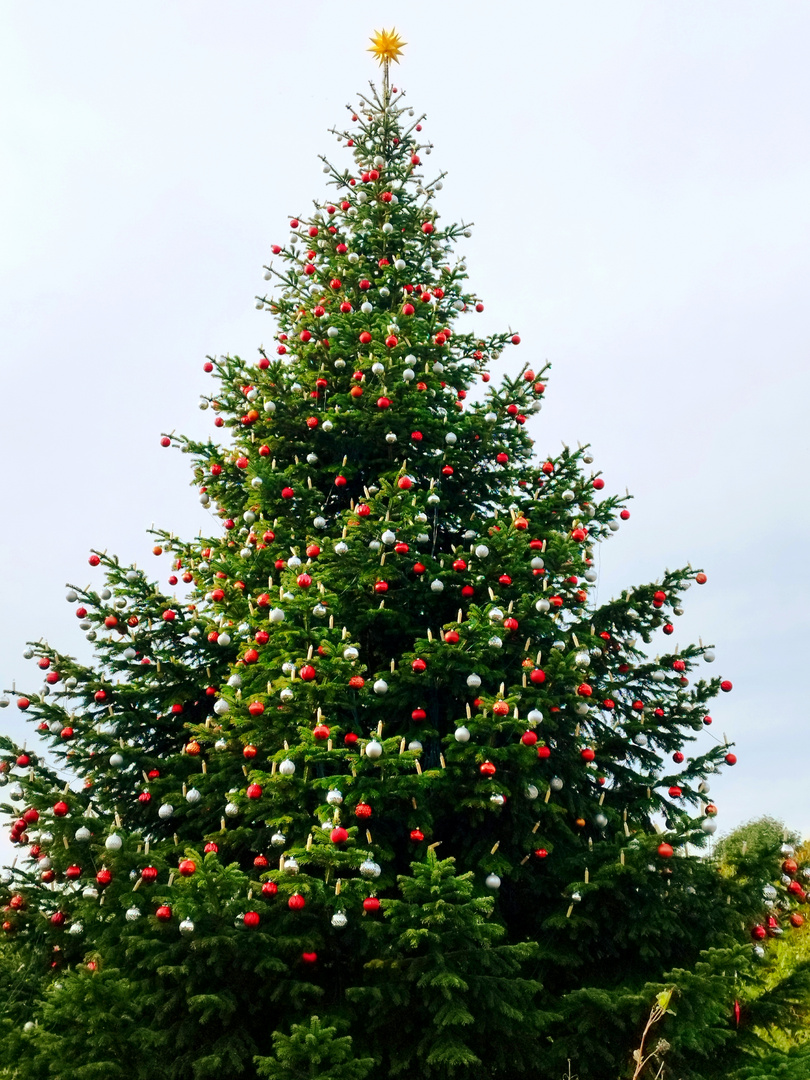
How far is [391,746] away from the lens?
7.24 meters

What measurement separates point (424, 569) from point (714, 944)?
4323 mm

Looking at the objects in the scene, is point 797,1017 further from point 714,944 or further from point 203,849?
point 203,849

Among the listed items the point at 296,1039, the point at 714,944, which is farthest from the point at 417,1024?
the point at 714,944

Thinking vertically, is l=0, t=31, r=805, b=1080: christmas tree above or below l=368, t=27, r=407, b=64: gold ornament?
below

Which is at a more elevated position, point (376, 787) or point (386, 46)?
point (386, 46)

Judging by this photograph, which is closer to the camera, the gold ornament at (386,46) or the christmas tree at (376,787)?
the christmas tree at (376,787)

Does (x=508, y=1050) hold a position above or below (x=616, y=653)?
below

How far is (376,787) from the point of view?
710 cm

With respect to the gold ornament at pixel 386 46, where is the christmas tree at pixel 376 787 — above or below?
below

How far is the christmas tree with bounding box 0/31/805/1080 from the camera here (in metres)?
6.43

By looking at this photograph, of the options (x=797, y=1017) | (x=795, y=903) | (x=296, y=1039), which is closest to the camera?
(x=296, y=1039)

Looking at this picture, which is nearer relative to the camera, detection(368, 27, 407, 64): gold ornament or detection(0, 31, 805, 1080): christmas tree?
detection(0, 31, 805, 1080): christmas tree

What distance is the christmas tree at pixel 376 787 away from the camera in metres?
6.43

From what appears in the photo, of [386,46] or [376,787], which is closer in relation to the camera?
[376,787]
